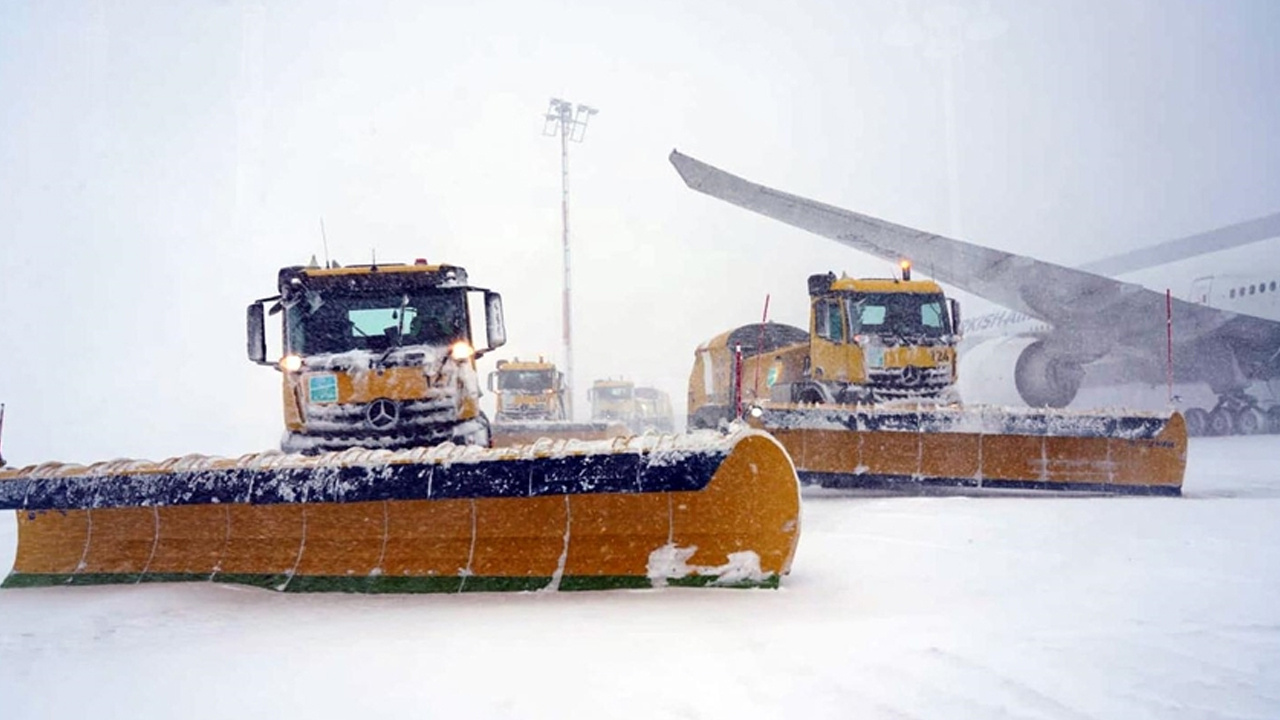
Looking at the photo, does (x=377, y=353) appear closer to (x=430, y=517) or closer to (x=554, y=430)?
(x=430, y=517)

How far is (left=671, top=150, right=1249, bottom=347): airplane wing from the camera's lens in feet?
57.0

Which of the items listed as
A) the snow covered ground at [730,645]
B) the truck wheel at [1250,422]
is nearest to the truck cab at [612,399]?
the truck wheel at [1250,422]

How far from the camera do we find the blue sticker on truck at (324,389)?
677 centimetres

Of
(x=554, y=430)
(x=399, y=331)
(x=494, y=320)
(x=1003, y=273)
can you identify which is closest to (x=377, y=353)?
(x=399, y=331)

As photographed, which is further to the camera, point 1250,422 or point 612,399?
point 612,399

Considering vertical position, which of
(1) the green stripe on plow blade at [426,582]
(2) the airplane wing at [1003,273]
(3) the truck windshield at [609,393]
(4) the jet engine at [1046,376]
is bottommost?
(1) the green stripe on plow blade at [426,582]

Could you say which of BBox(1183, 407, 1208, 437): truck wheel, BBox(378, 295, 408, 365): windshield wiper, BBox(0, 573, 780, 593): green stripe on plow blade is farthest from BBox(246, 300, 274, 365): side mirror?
BBox(1183, 407, 1208, 437): truck wheel

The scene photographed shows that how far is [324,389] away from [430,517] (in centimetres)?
273

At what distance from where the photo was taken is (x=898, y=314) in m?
11.0

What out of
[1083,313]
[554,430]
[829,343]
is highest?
[1083,313]

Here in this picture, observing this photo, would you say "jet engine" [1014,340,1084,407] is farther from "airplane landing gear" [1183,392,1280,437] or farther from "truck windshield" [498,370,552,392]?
"truck windshield" [498,370,552,392]

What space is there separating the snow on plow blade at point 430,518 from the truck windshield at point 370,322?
240 cm

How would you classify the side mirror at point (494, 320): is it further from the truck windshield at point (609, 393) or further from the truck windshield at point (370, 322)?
the truck windshield at point (609, 393)

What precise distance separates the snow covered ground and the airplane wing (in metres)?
13.4
